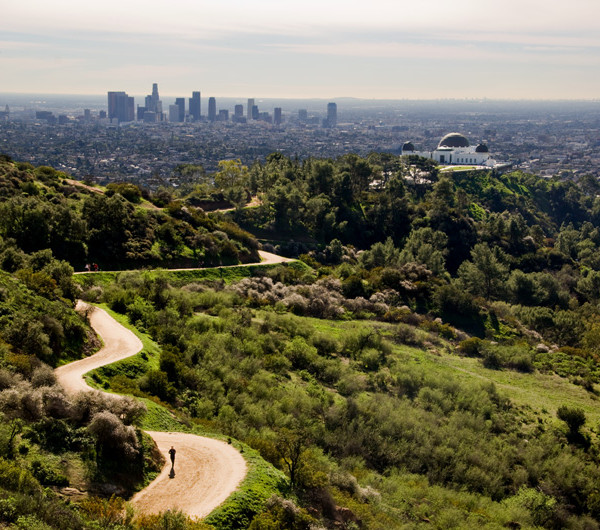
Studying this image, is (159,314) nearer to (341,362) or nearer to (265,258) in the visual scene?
(341,362)

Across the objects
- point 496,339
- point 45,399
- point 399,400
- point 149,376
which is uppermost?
point 45,399

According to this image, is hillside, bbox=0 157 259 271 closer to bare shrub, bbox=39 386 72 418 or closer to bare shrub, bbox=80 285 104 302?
bare shrub, bbox=80 285 104 302

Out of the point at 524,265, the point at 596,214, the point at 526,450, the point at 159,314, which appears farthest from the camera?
the point at 596,214

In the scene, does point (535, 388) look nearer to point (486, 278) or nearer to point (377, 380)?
point (377, 380)

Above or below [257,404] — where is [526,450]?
below

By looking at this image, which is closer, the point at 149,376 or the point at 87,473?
the point at 87,473

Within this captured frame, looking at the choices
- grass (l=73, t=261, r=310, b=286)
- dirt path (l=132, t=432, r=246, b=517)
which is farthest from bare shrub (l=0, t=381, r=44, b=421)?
grass (l=73, t=261, r=310, b=286)

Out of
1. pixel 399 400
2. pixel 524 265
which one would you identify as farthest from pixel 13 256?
pixel 524 265
